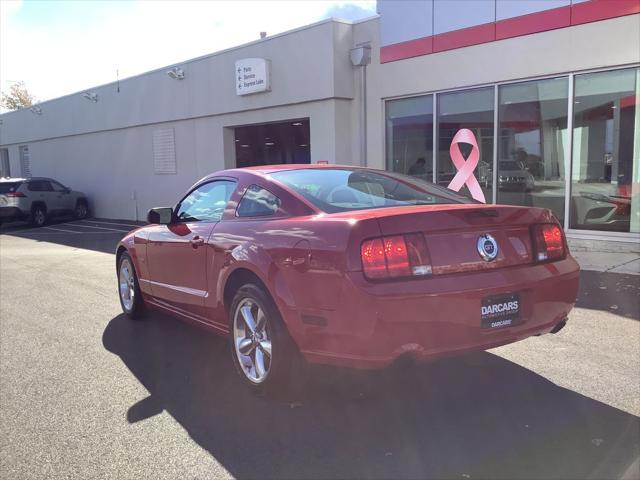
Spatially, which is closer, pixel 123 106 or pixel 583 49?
pixel 583 49

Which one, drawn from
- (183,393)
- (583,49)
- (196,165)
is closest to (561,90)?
(583,49)

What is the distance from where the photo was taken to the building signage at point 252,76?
47.0 ft

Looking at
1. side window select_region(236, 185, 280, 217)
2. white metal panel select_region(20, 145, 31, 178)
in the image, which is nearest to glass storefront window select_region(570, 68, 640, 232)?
side window select_region(236, 185, 280, 217)

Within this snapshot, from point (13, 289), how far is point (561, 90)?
9.45 meters

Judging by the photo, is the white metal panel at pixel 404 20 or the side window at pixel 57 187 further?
the side window at pixel 57 187

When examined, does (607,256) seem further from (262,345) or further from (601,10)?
(262,345)

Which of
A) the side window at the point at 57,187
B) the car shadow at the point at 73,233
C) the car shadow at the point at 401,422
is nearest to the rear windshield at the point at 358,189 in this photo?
the car shadow at the point at 401,422

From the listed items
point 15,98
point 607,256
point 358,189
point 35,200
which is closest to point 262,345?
point 358,189

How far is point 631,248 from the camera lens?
9414mm

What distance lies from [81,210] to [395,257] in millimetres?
22053

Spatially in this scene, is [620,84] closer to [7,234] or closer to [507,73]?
[507,73]

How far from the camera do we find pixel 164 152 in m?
18.8

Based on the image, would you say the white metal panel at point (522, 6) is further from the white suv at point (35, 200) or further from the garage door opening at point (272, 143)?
the white suv at point (35, 200)

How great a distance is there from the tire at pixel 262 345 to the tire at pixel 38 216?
61.6 feet
